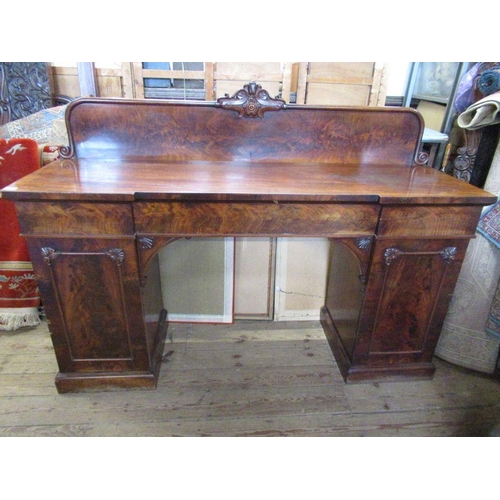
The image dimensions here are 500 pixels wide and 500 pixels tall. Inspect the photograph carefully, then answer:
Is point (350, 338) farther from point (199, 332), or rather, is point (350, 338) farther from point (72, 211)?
point (72, 211)

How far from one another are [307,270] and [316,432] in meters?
0.82

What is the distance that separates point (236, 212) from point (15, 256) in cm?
133

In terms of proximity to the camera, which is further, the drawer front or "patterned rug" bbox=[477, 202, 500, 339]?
"patterned rug" bbox=[477, 202, 500, 339]

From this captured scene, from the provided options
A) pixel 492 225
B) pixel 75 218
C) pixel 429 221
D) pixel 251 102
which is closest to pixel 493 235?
pixel 492 225

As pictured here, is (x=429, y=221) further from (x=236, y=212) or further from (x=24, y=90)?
(x=24, y=90)

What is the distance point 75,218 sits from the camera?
121 centimetres

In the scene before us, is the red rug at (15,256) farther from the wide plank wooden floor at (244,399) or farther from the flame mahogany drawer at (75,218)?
A: the flame mahogany drawer at (75,218)

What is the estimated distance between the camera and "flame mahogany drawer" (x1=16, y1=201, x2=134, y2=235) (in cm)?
118

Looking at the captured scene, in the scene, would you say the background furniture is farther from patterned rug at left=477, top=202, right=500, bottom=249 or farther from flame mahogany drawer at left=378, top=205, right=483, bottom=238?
patterned rug at left=477, top=202, right=500, bottom=249

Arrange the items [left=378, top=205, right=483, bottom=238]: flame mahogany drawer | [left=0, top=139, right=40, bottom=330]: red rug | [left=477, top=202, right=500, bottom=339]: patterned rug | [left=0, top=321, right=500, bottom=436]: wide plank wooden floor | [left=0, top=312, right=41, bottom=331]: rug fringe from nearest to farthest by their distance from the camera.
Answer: [left=378, top=205, right=483, bottom=238]: flame mahogany drawer → [left=0, top=321, right=500, bottom=436]: wide plank wooden floor → [left=477, top=202, right=500, bottom=339]: patterned rug → [left=0, top=139, right=40, bottom=330]: red rug → [left=0, top=312, right=41, bottom=331]: rug fringe

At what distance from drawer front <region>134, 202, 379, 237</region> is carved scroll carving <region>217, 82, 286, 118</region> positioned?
53 centimetres

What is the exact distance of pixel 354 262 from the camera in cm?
161

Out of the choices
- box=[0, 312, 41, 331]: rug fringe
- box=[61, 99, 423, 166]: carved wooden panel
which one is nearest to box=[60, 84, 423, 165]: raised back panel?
box=[61, 99, 423, 166]: carved wooden panel

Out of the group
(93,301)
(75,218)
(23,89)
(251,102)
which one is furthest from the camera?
(23,89)
